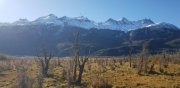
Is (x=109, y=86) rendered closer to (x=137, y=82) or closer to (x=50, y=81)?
(x=137, y=82)

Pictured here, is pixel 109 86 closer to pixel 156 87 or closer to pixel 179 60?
pixel 156 87

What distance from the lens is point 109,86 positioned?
38719mm

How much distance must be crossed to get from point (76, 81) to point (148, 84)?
7.37 m

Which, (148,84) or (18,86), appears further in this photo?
(148,84)

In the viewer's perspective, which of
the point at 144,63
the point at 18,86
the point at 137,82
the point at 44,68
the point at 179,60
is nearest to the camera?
the point at 18,86

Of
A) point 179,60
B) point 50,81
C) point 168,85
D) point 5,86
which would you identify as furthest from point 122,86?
point 179,60

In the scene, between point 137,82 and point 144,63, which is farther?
point 144,63

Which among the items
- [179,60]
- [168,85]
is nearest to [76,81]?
[168,85]

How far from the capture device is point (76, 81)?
42.5 metres

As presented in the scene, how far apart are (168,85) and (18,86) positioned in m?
14.0

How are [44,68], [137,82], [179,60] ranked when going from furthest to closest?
[179,60], [44,68], [137,82]

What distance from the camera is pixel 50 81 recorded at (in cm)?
4381

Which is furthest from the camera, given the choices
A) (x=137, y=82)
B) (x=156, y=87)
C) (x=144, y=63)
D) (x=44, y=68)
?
(x=144, y=63)

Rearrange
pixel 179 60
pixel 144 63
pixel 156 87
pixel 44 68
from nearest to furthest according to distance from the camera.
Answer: pixel 156 87
pixel 44 68
pixel 144 63
pixel 179 60
